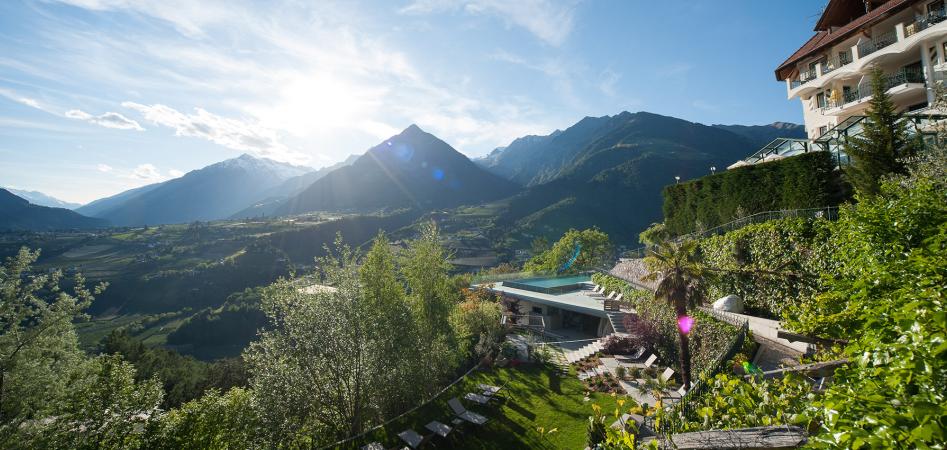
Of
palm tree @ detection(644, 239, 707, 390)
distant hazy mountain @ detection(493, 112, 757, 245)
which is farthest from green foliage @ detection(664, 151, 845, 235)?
distant hazy mountain @ detection(493, 112, 757, 245)

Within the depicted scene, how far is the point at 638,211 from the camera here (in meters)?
161

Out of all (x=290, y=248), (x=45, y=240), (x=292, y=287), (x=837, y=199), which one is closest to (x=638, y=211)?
(x=290, y=248)

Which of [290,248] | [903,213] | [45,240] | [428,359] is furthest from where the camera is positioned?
[45,240]

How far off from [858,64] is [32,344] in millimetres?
42312

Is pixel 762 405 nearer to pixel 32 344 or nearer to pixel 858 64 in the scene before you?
pixel 32 344

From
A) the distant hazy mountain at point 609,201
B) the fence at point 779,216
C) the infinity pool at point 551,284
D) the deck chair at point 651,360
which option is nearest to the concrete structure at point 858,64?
the fence at point 779,216

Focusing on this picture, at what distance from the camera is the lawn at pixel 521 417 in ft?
51.6

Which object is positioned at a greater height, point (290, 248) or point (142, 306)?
point (290, 248)

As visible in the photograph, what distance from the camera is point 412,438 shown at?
15.5 meters

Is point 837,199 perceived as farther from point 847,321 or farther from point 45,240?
point 45,240

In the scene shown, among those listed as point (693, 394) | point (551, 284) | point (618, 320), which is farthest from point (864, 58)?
point (693, 394)

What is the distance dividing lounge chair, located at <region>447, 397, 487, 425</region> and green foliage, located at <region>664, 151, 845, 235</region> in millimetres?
20049

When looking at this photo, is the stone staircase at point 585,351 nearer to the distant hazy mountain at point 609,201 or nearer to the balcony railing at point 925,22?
the balcony railing at point 925,22

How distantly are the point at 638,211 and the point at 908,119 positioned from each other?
150 meters
